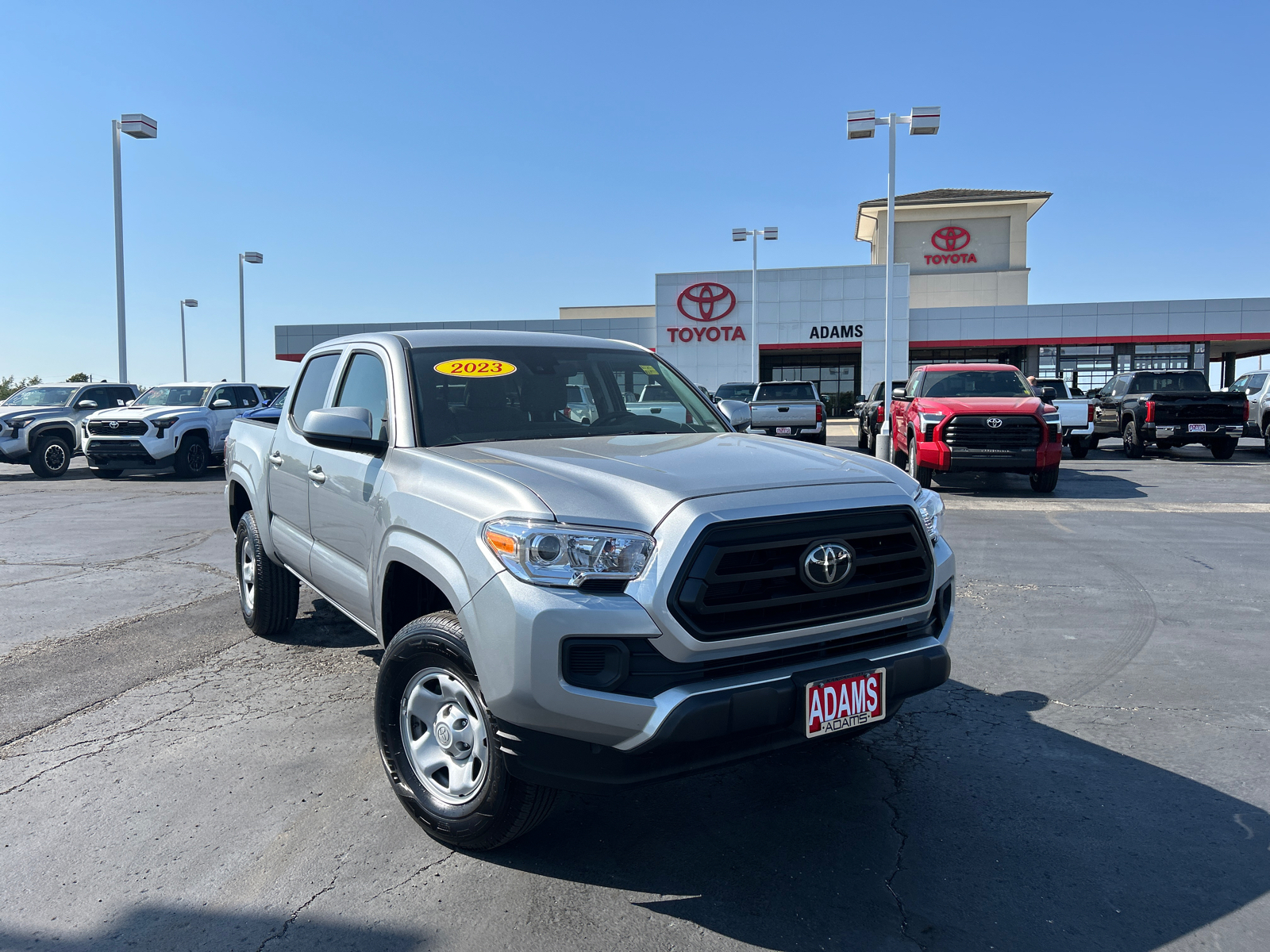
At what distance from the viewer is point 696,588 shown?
8.80ft

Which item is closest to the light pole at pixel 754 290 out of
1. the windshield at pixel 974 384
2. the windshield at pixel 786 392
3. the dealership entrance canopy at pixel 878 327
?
the dealership entrance canopy at pixel 878 327

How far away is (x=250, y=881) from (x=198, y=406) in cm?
1650

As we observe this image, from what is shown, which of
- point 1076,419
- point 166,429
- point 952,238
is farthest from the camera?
point 952,238

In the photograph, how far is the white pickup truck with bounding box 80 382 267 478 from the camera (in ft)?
54.0

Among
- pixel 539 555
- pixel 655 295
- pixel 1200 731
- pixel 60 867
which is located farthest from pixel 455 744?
pixel 655 295

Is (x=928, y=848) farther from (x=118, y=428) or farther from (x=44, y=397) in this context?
(x=44, y=397)

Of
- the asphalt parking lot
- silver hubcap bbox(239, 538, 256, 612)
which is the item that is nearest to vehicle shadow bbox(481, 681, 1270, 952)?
the asphalt parking lot

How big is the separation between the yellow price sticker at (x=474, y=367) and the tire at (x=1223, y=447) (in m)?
19.2

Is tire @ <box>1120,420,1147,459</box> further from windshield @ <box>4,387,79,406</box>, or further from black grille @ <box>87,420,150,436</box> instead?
windshield @ <box>4,387,79,406</box>

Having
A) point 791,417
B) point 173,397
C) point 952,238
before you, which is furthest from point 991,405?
point 952,238

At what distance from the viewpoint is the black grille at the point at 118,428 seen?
1644 centimetres

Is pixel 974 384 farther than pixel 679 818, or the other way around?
pixel 974 384

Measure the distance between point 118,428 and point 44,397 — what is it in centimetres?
333

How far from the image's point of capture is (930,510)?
3486 mm
